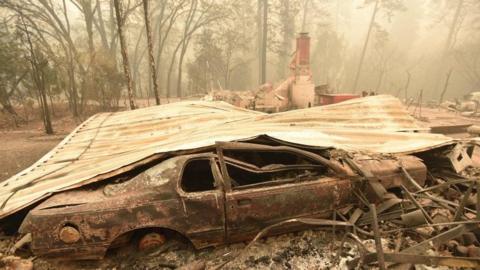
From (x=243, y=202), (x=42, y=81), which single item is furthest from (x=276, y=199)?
(x=42, y=81)

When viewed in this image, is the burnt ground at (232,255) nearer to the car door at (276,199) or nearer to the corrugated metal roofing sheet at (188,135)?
the car door at (276,199)

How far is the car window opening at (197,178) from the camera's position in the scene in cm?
380

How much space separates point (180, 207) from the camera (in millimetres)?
2861

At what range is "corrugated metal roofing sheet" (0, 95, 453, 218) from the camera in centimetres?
339

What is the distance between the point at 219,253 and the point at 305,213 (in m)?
1.18

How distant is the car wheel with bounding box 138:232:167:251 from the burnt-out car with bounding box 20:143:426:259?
1 cm

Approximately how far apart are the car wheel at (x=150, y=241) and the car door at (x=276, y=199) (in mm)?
856

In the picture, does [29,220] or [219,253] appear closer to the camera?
[29,220]

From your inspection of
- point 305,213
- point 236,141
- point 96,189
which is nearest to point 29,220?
point 96,189

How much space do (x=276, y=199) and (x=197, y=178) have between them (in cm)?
138

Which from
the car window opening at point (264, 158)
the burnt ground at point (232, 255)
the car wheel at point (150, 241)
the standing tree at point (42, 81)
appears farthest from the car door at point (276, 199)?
the standing tree at point (42, 81)

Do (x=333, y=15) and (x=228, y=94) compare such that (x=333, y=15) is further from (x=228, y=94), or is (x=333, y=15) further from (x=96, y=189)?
(x=96, y=189)

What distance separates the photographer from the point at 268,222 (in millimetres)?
3078

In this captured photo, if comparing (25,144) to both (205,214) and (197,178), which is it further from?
(205,214)
